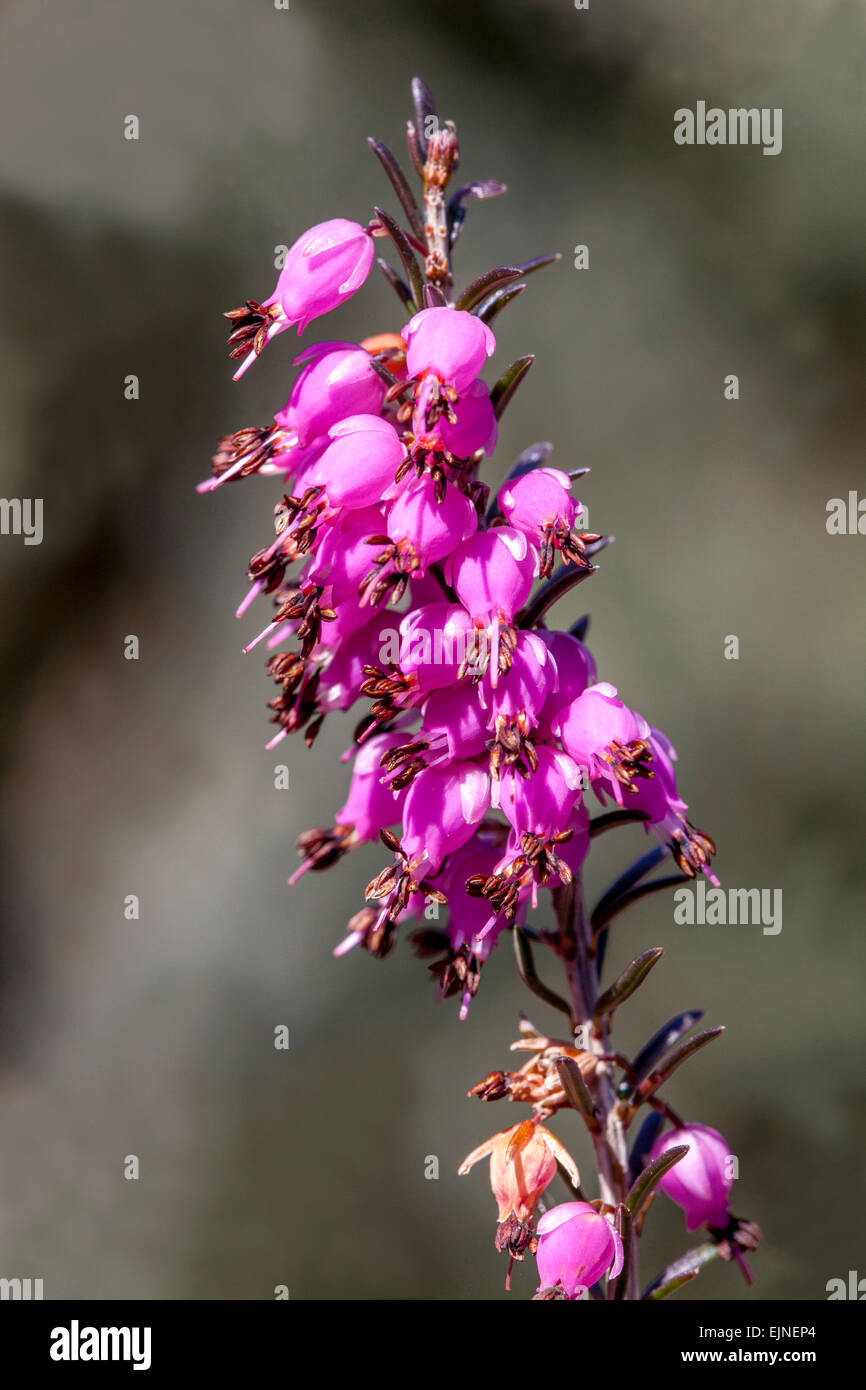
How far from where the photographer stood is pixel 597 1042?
510mm

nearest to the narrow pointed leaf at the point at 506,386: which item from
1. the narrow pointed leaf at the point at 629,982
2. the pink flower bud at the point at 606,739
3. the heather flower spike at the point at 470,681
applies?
the heather flower spike at the point at 470,681

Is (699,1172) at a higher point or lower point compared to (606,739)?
lower

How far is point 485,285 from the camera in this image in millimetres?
493

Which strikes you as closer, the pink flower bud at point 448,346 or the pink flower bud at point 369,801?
the pink flower bud at point 448,346

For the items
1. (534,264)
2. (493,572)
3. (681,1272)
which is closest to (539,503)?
(493,572)

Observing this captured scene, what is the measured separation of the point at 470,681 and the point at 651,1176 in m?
0.23

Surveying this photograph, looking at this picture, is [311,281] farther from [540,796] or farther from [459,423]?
[540,796]

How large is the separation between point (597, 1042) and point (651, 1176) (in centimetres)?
6

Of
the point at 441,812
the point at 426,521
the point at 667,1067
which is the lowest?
the point at 667,1067

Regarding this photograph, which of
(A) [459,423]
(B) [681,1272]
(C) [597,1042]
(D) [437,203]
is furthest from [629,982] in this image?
(D) [437,203]

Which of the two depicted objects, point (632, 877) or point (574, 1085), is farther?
point (632, 877)

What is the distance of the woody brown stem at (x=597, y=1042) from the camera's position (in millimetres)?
493

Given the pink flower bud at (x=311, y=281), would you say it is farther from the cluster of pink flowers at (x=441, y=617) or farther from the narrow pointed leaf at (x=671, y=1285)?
the narrow pointed leaf at (x=671, y=1285)

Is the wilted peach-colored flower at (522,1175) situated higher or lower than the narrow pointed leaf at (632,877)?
lower
